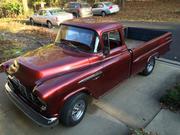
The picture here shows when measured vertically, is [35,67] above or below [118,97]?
above

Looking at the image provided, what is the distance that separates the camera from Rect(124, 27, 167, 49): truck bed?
22.2 feet

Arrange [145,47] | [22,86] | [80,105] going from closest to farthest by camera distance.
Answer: [22,86], [80,105], [145,47]

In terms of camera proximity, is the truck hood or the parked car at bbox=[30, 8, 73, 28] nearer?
the truck hood

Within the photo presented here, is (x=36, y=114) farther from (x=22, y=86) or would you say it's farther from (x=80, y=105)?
(x=80, y=105)

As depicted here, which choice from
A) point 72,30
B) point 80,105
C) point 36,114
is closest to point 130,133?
point 80,105

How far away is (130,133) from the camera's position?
3932 millimetres

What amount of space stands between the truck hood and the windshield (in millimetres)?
185

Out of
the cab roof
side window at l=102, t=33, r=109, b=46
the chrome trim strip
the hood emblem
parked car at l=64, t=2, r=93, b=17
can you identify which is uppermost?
parked car at l=64, t=2, r=93, b=17

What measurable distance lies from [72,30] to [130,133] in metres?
2.58

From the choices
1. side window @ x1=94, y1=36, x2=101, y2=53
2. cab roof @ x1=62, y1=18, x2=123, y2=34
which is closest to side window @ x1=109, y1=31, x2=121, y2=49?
cab roof @ x1=62, y1=18, x2=123, y2=34

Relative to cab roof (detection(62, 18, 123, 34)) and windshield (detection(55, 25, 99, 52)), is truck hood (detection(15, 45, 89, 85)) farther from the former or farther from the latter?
cab roof (detection(62, 18, 123, 34))

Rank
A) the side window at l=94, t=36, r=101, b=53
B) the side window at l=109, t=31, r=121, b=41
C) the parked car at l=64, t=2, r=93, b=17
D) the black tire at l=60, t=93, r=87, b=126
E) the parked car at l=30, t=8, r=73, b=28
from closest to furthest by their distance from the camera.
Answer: the black tire at l=60, t=93, r=87, b=126 < the side window at l=94, t=36, r=101, b=53 < the side window at l=109, t=31, r=121, b=41 < the parked car at l=30, t=8, r=73, b=28 < the parked car at l=64, t=2, r=93, b=17

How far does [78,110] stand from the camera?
13.6 feet

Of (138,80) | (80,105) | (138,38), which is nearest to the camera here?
(80,105)
